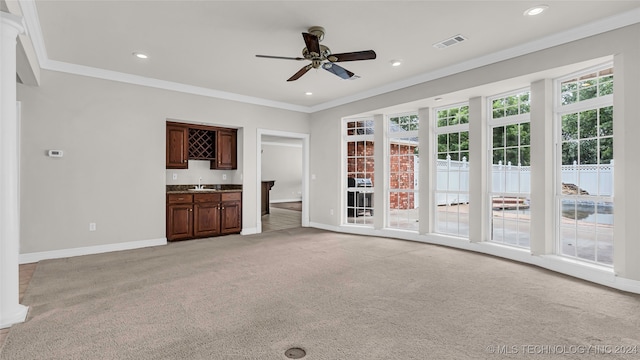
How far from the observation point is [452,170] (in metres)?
5.50

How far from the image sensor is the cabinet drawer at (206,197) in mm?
5892

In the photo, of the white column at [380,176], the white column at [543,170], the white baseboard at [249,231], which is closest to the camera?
the white column at [543,170]

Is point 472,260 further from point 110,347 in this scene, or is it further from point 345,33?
point 110,347

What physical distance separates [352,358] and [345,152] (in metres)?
5.17

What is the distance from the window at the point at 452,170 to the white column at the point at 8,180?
5599 mm

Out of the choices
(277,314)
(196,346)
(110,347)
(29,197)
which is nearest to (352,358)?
(277,314)

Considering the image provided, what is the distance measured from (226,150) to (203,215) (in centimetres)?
145

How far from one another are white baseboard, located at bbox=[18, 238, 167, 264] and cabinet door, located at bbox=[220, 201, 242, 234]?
1.13 metres

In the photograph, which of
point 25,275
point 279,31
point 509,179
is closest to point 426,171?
point 509,179

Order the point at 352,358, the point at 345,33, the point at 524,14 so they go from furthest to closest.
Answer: the point at 345,33, the point at 524,14, the point at 352,358

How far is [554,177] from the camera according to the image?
4.15 m

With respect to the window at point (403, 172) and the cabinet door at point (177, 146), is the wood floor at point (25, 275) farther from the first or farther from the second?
the window at point (403, 172)

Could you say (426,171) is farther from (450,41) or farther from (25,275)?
(25,275)

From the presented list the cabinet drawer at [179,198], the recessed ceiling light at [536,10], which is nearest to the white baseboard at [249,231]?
the cabinet drawer at [179,198]
